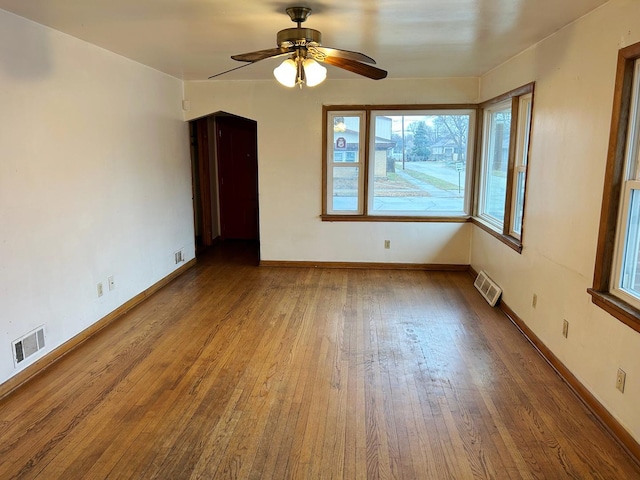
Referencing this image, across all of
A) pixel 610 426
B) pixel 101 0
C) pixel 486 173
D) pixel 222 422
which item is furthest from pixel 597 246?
pixel 101 0

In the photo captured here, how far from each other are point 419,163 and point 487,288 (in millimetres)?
1860

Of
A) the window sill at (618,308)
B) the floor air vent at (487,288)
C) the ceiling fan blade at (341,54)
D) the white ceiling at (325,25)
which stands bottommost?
the floor air vent at (487,288)

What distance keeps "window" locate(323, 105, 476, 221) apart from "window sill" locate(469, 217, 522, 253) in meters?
0.33

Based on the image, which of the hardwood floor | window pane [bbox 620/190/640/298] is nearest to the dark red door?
the hardwood floor

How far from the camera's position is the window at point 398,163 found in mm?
5602

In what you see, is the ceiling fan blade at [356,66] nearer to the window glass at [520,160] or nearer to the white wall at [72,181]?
the window glass at [520,160]

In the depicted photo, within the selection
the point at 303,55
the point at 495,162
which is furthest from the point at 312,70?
the point at 495,162

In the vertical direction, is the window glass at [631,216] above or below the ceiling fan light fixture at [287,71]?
below

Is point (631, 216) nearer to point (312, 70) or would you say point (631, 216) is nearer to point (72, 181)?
point (312, 70)

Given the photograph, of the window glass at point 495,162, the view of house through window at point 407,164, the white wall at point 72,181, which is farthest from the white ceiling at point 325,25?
the view of house through window at point 407,164

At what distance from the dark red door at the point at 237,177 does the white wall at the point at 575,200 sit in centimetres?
440

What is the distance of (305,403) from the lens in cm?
276

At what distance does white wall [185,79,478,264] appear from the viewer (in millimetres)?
5500

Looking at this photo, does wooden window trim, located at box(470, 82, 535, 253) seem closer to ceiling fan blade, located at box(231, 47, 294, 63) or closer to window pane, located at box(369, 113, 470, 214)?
window pane, located at box(369, 113, 470, 214)
